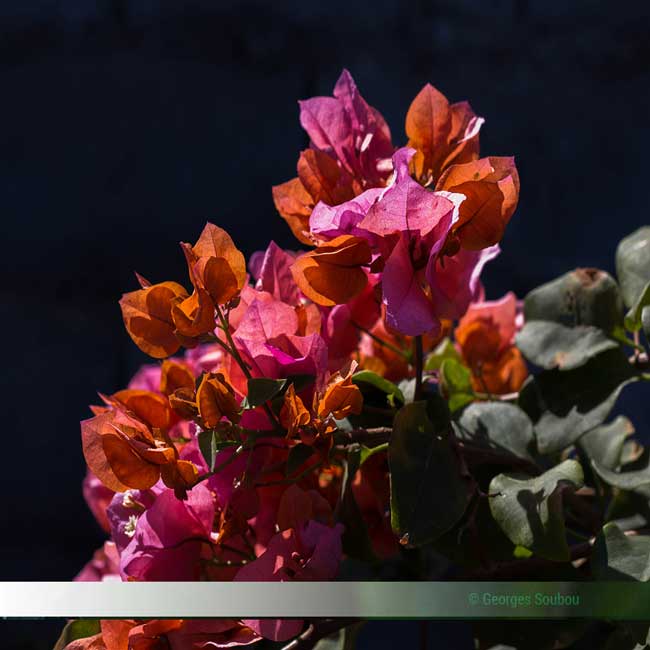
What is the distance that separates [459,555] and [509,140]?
0.61 m

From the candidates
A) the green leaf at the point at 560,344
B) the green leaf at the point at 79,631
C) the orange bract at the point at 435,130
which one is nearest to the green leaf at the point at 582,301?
the green leaf at the point at 560,344

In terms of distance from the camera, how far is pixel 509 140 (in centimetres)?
91

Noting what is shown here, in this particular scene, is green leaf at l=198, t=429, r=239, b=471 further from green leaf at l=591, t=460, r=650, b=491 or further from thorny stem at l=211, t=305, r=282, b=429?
green leaf at l=591, t=460, r=650, b=491

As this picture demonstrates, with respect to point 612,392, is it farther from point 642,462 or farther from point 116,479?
point 116,479

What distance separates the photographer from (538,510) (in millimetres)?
323

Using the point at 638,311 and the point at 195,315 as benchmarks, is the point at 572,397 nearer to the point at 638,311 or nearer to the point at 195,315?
the point at 638,311

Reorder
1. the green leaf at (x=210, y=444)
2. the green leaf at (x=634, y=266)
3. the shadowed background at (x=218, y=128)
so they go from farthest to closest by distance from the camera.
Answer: the shadowed background at (x=218, y=128) < the green leaf at (x=634, y=266) < the green leaf at (x=210, y=444)

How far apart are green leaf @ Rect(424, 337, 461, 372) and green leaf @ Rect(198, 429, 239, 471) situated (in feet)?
0.56

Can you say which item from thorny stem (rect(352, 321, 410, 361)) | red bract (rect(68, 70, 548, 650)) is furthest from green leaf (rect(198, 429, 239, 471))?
thorny stem (rect(352, 321, 410, 361))

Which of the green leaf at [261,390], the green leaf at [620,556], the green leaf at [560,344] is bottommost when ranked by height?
the green leaf at [620,556]

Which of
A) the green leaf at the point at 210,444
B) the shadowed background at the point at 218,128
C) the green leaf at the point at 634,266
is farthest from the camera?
the shadowed background at the point at 218,128

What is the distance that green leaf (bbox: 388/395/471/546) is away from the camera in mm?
317

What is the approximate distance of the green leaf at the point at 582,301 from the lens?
16.9 inches

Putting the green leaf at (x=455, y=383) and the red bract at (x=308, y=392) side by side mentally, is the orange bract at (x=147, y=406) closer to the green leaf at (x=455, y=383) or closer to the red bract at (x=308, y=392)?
the red bract at (x=308, y=392)
